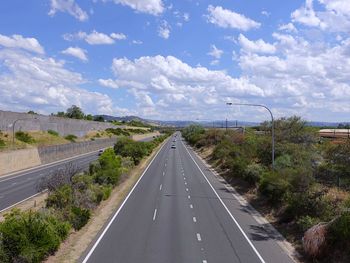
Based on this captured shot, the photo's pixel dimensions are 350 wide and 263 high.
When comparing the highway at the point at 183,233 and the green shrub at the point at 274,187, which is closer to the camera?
the highway at the point at 183,233

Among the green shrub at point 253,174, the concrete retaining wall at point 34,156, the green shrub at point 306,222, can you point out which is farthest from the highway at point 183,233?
the concrete retaining wall at point 34,156

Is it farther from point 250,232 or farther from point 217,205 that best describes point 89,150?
point 250,232

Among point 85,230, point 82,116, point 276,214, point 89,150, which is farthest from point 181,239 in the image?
point 82,116

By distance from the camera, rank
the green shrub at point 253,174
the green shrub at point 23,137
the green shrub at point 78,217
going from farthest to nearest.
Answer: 1. the green shrub at point 23,137
2. the green shrub at point 253,174
3. the green shrub at point 78,217

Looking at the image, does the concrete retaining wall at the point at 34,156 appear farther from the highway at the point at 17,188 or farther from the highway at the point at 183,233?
the highway at the point at 183,233

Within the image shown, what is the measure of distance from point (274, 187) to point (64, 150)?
169 feet

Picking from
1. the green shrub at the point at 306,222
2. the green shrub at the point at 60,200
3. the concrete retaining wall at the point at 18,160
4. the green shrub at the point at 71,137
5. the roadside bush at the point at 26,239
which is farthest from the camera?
the green shrub at the point at 71,137

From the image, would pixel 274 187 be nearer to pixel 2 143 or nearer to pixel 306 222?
pixel 306 222

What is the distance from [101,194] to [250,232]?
11.6 m

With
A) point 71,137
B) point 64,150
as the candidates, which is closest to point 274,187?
point 64,150

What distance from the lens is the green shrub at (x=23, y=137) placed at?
253 ft

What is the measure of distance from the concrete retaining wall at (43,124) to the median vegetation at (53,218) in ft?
136

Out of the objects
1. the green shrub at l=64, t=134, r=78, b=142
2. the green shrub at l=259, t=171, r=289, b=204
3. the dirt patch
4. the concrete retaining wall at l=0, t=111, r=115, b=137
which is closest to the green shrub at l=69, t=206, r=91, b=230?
the dirt patch

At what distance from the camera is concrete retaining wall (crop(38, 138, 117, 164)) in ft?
213
